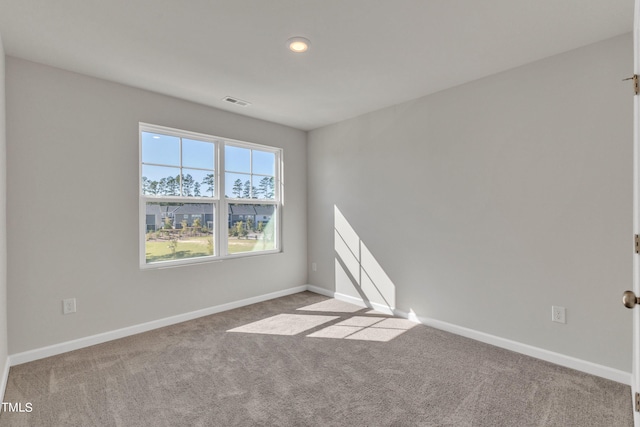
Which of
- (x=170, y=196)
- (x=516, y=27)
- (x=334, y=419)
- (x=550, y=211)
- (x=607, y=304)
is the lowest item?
(x=334, y=419)

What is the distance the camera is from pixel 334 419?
1898mm

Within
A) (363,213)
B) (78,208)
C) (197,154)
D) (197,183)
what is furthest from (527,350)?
(78,208)

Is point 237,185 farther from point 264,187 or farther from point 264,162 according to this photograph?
point 264,162

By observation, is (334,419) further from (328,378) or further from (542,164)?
(542,164)

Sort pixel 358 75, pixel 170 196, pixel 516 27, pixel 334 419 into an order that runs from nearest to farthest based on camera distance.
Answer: pixel 334 419 < pixel 516 27 < pixel 358 75 < pixel 170 196

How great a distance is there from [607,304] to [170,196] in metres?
4.16

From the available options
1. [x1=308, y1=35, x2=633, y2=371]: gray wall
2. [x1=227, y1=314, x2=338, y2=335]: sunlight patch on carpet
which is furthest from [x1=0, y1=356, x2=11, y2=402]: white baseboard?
[x1=308, y1=35, x2=633, y2=371]: gray wall

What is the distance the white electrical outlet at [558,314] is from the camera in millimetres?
2521

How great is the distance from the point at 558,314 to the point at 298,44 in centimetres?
302

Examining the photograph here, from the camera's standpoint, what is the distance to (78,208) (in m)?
2.85

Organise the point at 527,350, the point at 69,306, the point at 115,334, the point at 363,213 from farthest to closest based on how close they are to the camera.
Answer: the point at 363,213 → the point at 115,334 → the point at 69,306 → the point at 527,350

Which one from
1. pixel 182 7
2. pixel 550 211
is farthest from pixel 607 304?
pixel 182 7

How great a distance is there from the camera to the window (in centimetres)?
340

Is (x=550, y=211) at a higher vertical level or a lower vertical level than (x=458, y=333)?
higher
